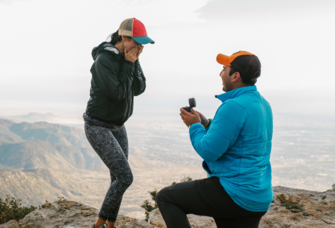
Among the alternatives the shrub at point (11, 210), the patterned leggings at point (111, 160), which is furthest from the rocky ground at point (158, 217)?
the patterned leggings at point (111, 160)

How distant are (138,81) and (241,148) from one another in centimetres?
202

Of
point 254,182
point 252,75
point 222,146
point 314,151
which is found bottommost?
point 314,151

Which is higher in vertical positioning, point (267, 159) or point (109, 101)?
point (109, 101)

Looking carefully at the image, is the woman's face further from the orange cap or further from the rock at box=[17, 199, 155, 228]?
the rock at box=[17, 199, 155, 228]

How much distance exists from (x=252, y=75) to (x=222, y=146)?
790 millimetres

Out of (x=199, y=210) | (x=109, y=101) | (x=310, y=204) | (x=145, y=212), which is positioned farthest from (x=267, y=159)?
(x=145, y=212)

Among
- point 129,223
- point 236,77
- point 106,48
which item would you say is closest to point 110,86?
point 106,48

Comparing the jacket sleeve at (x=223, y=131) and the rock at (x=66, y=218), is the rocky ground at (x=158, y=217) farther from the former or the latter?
the jacket sleeve at (x=223, y=131)

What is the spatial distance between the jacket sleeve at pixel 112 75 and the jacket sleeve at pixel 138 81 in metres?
0.34

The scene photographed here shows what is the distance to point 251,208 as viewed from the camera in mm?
2381

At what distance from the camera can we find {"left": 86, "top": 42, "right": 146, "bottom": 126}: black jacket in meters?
3.27

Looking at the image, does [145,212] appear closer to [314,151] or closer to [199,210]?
[199,210]

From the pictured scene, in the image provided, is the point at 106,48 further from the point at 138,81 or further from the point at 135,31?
the point at 138,81

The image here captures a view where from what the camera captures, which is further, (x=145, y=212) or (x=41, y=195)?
(x=41, y=195)
